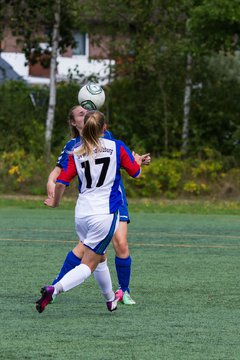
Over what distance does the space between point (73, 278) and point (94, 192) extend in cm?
67

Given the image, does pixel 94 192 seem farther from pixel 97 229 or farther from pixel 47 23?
pixel 47 23

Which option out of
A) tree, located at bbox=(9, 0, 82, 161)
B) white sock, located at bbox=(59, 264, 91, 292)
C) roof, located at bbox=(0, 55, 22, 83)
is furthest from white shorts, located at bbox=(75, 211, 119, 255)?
roof, located at bbox=(0, 55, 22, 83)

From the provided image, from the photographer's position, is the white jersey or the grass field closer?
the grass field

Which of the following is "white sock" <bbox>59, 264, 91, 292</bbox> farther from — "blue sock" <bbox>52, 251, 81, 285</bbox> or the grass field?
"blue sock" <bbox>52, 251, 81, 285</bbox>

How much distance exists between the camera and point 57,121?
28.9 metres

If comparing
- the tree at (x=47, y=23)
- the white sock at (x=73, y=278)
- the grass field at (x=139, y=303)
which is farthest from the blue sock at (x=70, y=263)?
the tree at (x=47, y=23)

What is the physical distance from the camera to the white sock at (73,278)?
8.45 meters

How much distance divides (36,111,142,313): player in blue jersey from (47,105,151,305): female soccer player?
0.89ft

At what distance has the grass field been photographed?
23.9ft

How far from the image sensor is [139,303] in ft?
31.0

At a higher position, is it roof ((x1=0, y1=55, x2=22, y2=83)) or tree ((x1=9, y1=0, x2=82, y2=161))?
tree ((x1=9, y1=0, x2=82, y2=161))

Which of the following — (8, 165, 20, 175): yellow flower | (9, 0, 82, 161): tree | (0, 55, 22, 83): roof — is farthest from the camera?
(0, 55, 22, 83): roof

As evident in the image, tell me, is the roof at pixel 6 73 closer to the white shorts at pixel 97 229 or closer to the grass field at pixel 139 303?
the grass field at pixel 139 303

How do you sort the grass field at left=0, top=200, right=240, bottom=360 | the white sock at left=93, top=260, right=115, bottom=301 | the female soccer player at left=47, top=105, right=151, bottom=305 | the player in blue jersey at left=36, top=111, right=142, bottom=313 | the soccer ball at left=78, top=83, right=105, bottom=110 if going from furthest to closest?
the soccer ball at left=78, top=83, right=105, bottom=110 < the female soccer player at left=47, top=105, right=151, bottom=305 < the white sock at left=93, top=260, right=115, bottom=301 < the player in blue jersey at left=36, top=111, right=142, bottom=313 < the grass field at left=0, top=200, right=240, bottom=360
